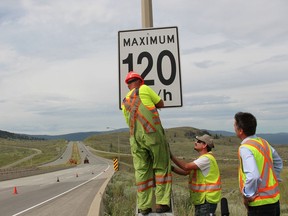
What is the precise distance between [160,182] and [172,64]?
1.82m

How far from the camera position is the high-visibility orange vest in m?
4.03

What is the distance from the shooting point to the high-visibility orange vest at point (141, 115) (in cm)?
403

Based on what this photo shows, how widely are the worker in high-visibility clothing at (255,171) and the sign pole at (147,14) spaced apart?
213cm

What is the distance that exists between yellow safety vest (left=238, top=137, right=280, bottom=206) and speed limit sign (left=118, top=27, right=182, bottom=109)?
1544 mm

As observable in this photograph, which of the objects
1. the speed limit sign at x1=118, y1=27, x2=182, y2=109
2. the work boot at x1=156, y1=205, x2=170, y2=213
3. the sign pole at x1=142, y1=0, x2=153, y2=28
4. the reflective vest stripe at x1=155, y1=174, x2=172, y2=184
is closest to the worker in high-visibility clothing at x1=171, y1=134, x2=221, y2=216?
the reflective vest stripe at x1=155, y1=174, x2=172, y2=184

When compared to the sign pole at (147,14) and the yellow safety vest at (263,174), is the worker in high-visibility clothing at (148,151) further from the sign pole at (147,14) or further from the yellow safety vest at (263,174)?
the sign pole at (147,14)

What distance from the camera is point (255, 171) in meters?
3.66

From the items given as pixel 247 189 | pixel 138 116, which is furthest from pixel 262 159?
pixel 138 116

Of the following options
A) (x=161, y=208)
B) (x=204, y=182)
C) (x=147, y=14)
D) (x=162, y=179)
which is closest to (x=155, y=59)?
(x=147, y=14)

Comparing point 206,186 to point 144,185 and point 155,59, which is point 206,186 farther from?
point 155,59

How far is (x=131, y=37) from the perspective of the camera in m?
5.34

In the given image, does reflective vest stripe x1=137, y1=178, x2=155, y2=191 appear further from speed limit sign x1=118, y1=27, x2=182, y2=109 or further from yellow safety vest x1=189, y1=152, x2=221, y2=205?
speed limit sign x1=118, y1=27, x2=182, y2=109

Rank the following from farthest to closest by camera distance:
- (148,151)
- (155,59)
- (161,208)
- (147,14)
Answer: (147,14), (155,59), (148,151), (161,208)

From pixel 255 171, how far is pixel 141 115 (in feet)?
4.05
